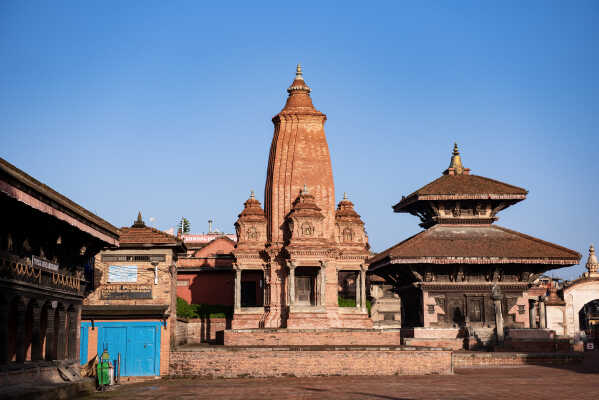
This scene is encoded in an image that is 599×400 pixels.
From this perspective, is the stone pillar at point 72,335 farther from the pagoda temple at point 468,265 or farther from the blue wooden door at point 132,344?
the pagoda temple at point 468,265

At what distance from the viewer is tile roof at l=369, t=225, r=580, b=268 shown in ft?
130

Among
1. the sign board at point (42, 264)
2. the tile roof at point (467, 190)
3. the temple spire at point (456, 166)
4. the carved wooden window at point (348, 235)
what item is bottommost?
the sign board at point (42, 264)

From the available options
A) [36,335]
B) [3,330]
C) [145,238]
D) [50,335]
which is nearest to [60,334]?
[50,335]

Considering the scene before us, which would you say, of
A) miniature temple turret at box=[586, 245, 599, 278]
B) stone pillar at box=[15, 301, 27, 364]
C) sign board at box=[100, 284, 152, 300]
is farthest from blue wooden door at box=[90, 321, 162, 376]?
miniature temple turret at box=[586, 245, 599, 278]

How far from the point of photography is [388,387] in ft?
77.8

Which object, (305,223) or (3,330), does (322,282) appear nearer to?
(305,223)

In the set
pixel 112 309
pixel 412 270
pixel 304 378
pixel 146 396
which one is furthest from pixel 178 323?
pixel 412 270

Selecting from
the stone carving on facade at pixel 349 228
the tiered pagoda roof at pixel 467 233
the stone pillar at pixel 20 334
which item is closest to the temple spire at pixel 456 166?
the tiered pagoda roof at pixel 467 233

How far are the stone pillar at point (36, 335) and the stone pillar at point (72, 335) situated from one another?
301 centimetres

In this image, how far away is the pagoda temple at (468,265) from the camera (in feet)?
131

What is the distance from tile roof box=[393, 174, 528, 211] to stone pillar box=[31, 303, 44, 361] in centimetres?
2790

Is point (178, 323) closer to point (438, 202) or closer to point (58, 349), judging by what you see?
point (58, 349)

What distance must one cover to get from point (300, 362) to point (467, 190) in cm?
1959

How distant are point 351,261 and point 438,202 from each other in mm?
6910
